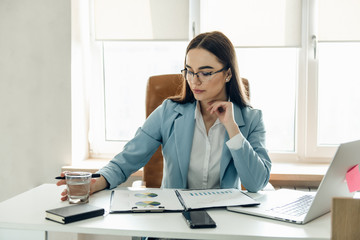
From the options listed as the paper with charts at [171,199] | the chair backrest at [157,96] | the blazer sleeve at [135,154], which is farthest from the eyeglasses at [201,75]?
the paper with charts at [171,199]

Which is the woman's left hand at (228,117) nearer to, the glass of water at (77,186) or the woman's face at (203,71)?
the woman's face at (203,71)

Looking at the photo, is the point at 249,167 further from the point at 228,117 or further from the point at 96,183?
the point at 96,183

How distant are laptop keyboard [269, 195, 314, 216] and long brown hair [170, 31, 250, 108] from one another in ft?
2.04

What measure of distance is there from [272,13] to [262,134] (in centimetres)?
122

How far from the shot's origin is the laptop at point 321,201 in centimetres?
98

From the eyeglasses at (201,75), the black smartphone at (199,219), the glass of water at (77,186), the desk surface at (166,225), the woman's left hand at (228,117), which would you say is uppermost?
the eyeglasses at (201,75)

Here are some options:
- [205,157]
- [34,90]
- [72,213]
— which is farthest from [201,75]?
[34,90]

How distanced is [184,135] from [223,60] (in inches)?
14.6

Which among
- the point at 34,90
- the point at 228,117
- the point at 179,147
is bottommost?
the point at 179,147

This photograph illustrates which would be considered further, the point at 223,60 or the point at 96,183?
the point at 223,60

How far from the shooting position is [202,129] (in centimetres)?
171

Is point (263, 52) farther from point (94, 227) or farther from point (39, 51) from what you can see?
point (94, 227)

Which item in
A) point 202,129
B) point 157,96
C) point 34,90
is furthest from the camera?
point 34,90

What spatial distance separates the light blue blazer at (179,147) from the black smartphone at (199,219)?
0.45 m
